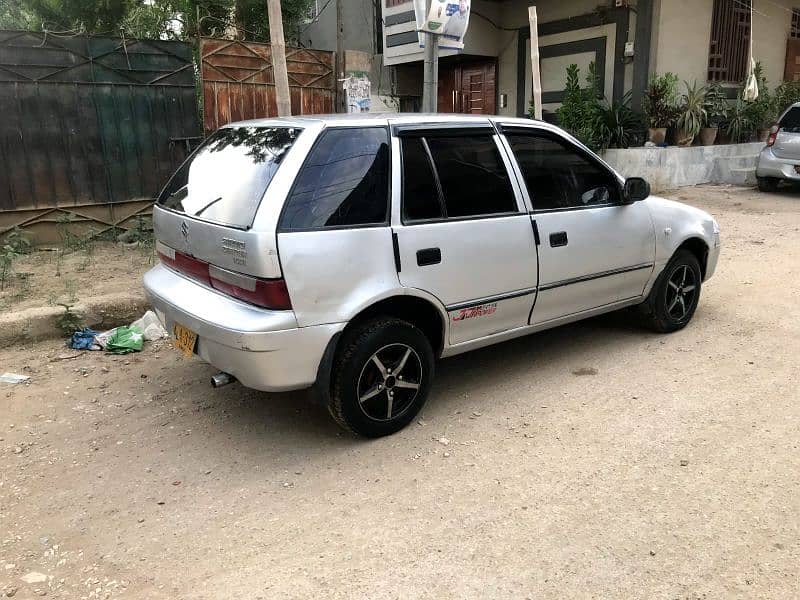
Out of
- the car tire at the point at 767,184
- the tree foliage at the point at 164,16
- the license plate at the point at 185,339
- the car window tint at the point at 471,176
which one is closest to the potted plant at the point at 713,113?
the car tire at the point at 767,184

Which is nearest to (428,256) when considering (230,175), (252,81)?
(230,175)

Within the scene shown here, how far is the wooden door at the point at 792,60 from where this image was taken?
1454 cm

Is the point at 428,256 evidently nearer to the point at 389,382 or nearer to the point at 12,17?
the point at 389,382

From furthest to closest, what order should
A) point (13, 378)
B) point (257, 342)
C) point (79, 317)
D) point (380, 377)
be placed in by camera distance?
point (79, 317) < point (13, 378) < point (380, 377) < point (257, 342)

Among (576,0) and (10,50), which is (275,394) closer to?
(10,50)

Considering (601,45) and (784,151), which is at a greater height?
(601,45)

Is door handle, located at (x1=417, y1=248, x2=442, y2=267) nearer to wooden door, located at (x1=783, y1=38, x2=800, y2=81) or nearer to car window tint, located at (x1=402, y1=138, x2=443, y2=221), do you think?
car window tint, located at (x1=402, y1=138, x2=443, y2=221)

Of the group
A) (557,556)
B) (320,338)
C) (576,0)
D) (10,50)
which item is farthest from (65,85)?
(576,0)

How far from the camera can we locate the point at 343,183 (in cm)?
323

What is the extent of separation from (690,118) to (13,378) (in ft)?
37.3

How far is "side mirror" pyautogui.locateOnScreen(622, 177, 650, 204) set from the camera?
4363 mm

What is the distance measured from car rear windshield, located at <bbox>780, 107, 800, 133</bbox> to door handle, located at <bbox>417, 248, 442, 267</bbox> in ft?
33.2

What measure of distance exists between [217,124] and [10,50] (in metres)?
2.44

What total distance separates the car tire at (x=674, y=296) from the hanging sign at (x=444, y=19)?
3.04 metres
